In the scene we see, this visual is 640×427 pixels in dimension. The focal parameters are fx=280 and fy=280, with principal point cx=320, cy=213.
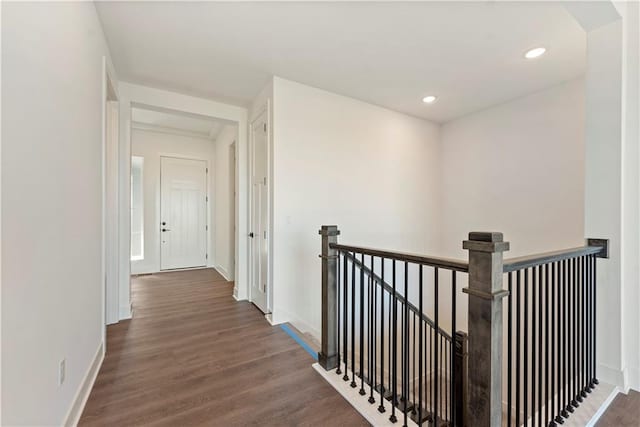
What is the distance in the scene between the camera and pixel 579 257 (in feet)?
5.90

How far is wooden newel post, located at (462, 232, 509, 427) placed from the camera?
3.45 ft

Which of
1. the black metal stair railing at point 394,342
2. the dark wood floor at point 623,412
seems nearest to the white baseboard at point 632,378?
the dark wood floor at point 623,412

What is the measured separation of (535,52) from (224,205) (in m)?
4.82

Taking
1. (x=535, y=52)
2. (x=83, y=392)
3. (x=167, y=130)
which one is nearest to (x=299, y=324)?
(x=83, y=392)

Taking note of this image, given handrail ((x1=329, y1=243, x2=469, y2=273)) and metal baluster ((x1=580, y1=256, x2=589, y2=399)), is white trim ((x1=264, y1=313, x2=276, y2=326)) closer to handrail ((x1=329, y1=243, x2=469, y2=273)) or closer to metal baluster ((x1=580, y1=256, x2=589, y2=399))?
handrail ((x1=329, y1=243, x2=469, y2=273))

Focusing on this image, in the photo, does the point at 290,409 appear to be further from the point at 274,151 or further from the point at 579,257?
the point at 274,151

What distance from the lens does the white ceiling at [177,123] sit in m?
4.52

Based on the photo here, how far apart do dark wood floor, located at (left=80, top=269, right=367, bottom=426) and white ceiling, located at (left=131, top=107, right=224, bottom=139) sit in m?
3.05

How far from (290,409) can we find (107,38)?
3.15 meters

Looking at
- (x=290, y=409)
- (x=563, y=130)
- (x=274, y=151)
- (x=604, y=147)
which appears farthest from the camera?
(x=563, y=130)

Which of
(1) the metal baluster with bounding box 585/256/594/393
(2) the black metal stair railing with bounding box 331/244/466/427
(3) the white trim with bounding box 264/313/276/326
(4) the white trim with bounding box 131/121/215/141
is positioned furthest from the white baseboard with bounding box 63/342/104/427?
(4) the white trim with bounding box 131/121/215/141

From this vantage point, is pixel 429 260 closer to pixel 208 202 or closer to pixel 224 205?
pixel 224 205

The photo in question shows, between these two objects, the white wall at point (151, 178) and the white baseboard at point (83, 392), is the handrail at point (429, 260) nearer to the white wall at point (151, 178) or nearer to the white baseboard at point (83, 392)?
the white baseboard at point (83, 392)

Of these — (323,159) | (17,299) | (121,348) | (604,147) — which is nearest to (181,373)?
(121,348)
